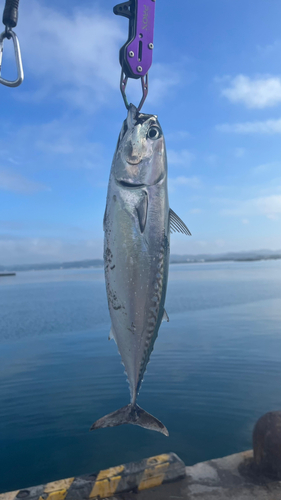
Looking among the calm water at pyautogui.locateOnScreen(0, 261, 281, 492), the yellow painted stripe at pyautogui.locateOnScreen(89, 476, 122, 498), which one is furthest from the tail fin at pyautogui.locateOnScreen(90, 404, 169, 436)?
the calm water at pyautogui.locateOnScreen(0, 261, 281, 492)

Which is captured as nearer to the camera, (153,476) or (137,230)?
(137,230)

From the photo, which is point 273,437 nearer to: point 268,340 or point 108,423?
point 108,423

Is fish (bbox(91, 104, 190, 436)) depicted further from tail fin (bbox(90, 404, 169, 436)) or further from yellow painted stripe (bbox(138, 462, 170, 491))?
yellow painted stripe (bbox(138, 462, 170, 491))

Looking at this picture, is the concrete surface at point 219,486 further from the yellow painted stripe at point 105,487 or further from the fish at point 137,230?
the fish at point 137,230

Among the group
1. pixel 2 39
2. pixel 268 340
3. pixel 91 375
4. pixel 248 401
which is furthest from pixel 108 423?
pixel 268 340

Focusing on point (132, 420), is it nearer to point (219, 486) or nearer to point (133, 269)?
point (133, 269)

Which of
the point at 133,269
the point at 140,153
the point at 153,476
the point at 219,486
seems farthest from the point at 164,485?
the point at 140,153
